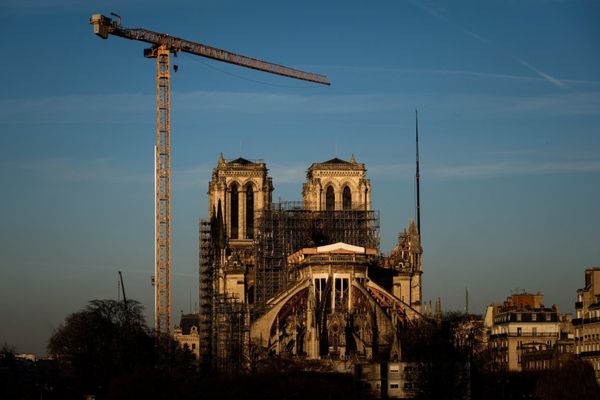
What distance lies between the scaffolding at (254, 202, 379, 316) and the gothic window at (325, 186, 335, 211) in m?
2.33

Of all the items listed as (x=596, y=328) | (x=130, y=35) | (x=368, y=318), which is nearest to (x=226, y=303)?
(x=368, y=318)

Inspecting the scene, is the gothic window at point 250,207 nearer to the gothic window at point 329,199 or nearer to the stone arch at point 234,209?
the stone arch at point 234,209

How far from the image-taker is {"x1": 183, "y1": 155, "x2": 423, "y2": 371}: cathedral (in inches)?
5906

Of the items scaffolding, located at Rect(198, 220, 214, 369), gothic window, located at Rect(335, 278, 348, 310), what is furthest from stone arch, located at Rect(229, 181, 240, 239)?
gothic window, located at Rect(335, 278, 348, 310)

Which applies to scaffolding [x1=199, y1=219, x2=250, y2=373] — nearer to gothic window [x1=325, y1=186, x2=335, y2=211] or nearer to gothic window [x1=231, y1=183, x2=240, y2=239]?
gothic window [x1=231, y1=183, x2=240, y2=239]

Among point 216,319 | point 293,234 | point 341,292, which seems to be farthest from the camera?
point 293,234

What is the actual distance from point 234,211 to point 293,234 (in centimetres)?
1100

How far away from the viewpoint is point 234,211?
586 ft

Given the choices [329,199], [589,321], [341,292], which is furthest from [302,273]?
[589,321]

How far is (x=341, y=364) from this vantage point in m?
144

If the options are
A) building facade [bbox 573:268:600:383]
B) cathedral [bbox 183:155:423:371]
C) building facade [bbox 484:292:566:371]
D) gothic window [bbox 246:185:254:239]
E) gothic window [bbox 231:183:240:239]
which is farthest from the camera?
gothic window [bbox 246:185:254:239]

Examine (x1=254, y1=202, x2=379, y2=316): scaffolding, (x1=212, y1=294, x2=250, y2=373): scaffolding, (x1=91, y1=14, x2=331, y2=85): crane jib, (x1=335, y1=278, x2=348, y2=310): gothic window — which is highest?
(x1=91, y1=14, x2=331, y2=85): crane jib

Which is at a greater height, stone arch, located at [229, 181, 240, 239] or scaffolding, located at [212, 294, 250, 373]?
stone arch, located at [229, 181, 240, 239]

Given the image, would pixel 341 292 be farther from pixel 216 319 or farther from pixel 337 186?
pixel 337 186
